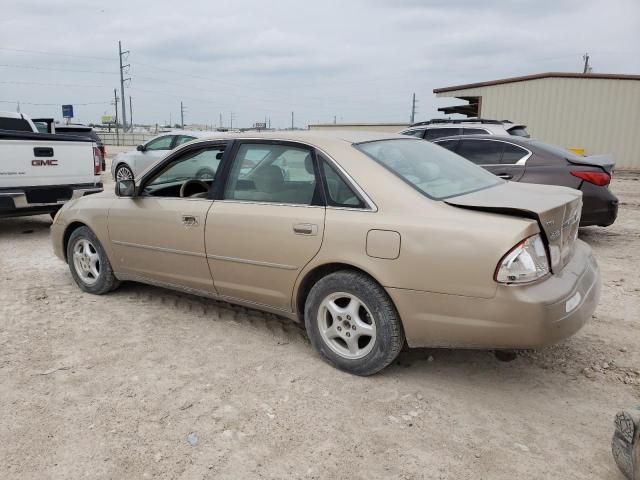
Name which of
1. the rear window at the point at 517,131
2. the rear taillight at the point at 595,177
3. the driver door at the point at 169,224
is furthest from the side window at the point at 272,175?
the rear window at the point at 517,131

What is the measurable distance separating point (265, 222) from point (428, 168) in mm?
1157

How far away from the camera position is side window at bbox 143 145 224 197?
4176 millimetres

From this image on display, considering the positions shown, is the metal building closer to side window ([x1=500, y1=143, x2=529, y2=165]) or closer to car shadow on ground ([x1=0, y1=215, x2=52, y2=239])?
side window ([x1=500, y1=143, x2=529, y2=165])

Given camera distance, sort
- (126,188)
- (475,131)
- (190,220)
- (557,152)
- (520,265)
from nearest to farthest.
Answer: (520,265)
(190,220)
(126,188)
(557,152)
(475,131)

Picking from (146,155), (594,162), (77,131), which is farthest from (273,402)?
(77,131)

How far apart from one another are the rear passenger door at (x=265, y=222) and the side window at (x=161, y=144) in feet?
33.7

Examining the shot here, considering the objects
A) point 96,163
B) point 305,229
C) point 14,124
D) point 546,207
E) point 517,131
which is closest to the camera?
point 546,207

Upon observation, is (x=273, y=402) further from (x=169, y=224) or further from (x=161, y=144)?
(x=161, y=144)

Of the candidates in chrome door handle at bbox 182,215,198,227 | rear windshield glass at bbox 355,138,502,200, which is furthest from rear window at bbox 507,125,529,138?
chrome door handle at bbox 182,215,198,227

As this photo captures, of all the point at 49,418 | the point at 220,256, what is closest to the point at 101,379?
the point at 49,418

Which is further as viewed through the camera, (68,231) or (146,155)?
(146,155)

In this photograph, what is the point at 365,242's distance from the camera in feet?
10.2

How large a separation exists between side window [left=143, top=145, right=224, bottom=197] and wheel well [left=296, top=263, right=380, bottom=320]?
4.12 feet

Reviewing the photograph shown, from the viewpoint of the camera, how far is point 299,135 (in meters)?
3.73
